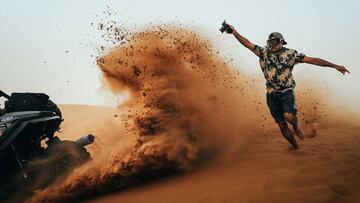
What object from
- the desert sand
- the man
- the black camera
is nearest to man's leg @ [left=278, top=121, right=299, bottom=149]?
the man

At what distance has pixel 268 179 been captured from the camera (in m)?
4.11

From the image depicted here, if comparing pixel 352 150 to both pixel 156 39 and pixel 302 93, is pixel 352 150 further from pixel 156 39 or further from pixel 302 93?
pixel 302 93

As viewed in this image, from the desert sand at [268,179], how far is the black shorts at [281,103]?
656 mm

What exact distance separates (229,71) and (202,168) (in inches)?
119

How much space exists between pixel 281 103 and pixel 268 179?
2014mm

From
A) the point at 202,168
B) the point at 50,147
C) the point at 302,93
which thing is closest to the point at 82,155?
the point at 50,147

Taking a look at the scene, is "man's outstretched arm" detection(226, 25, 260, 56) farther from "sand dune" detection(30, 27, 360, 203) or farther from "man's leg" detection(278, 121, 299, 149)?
"man's leg" detection(278, 121, 299, 149)

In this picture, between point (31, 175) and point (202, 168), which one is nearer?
point (31, 175)

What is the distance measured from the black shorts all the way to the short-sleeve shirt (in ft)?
0.30

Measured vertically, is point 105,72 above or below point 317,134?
above

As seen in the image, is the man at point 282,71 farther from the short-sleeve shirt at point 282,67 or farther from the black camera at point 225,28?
the black camera at point 225,28

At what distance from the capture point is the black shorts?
5.64 metres

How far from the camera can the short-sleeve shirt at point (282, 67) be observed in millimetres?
5660

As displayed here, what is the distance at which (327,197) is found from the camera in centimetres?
333
